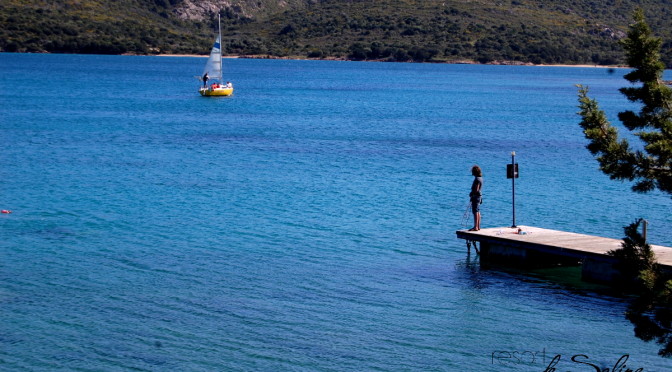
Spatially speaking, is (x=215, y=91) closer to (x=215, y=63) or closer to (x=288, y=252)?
(x=215, y=63)

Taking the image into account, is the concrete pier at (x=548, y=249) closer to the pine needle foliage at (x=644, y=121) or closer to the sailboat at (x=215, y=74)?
the pine needle foliage at (x=644, y=121)

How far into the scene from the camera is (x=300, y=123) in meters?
63.9

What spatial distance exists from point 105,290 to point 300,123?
44613 millimetres

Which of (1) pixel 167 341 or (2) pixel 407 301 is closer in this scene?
(1) pixel 167 341

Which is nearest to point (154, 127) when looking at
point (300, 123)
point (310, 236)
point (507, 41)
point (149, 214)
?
point (300, 123)

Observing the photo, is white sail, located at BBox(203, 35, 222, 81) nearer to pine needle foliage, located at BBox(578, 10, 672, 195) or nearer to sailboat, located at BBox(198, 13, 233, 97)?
sailboat, located at BBox(198, 13, 233, 97)

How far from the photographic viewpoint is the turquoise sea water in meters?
16.5

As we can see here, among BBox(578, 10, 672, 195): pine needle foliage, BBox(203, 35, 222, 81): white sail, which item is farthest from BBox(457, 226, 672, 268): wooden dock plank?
BBox(203, 35, 222, 81): white sail

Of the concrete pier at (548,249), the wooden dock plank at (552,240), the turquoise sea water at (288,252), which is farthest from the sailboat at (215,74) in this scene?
the concrete pier at (548,249)

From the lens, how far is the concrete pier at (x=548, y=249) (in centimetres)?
2045

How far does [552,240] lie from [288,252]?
6.22 metres

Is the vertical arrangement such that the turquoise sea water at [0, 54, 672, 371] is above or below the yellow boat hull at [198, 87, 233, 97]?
below

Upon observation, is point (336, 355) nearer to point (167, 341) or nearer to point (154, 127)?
point (167, 341)

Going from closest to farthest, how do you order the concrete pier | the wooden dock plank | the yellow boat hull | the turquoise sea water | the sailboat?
the turquoise sea water < the concrete pier < the wooden dock plank < the sailboat < the yellow boat hull
